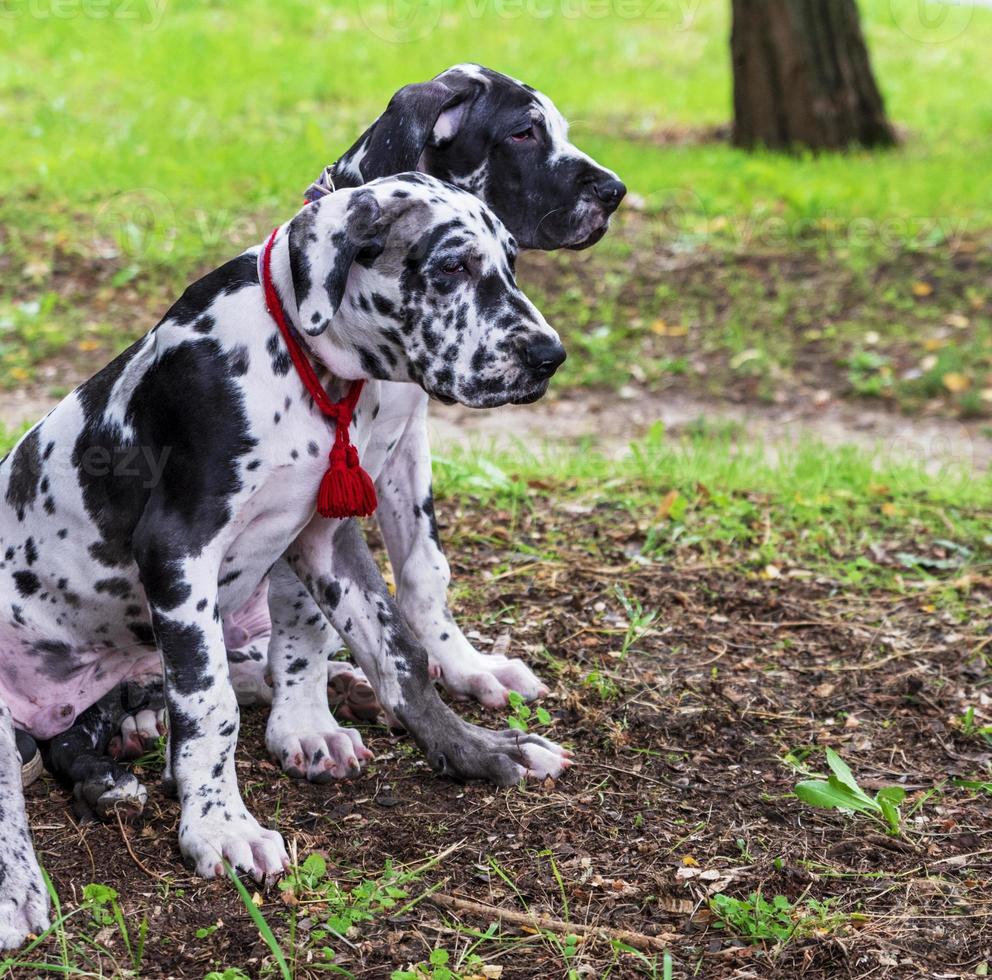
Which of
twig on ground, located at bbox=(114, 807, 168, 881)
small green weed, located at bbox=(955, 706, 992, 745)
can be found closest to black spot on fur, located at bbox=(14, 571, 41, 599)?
twig on ground, located at bbox=(114, 807, 168, 881)

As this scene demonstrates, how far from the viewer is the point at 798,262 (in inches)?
362

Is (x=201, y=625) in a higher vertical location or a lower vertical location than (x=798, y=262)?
higher

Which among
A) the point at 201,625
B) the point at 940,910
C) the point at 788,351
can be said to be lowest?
the point at 788,351

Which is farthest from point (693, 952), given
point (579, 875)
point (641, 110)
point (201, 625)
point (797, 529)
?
point (641, 110)

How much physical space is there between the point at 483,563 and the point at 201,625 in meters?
1.98

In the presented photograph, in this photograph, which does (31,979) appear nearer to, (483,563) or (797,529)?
(483,563)

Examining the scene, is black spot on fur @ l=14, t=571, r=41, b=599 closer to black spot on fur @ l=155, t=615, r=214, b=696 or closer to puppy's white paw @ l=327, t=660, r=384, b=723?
black spot on fur @ l=155, t=615, r=214, b=696

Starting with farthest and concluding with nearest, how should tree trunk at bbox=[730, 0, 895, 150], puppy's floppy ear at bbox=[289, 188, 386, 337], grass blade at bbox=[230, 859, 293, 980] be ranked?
tree trunk at bbox=[730, 0, 895, 150], puppy's floppy ear at bbox=[289, 188, 386, 337], grass blade at bbox=[230, 859, 293, 980]

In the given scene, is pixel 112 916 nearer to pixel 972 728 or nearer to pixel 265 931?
pixel 265 931

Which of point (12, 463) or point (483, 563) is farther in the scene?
point (483, 563)
